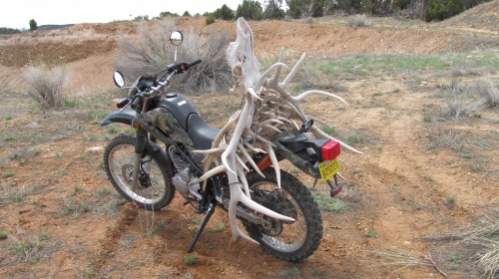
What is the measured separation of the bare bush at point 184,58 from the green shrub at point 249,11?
2571cm

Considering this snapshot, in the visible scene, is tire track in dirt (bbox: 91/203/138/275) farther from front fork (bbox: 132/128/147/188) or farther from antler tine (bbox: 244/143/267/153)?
antler tine (bbox: 244/143/267/153)

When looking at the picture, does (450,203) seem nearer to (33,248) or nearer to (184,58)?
(33,248)

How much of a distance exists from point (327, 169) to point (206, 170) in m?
0.87

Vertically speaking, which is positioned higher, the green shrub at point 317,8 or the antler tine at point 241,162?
the green shrub at point 317,8

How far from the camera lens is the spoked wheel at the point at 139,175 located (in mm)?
4391

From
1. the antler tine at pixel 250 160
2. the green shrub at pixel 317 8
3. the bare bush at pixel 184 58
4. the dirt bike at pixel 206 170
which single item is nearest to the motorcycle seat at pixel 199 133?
the dirt bike at pixel 206 170

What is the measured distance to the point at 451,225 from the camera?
4184mm

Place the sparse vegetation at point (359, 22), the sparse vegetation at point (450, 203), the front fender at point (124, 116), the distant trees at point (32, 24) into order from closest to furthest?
1. the front fender at point (124, 116)
2. the sparse vegetation at point (450, 203)
3. the sparse vegetation at point (359, 22)
4. the distant trees at point (32, 24)

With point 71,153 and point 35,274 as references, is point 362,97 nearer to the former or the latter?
point 71,153

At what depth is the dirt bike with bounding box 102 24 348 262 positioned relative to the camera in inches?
133

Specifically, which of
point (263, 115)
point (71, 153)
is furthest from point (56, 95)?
point (263, 115)

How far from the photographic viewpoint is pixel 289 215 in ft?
11.6

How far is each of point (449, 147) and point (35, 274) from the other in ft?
14.0

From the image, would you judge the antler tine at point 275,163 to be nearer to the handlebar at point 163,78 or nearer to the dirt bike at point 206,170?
the dirt bike at point 206,170
